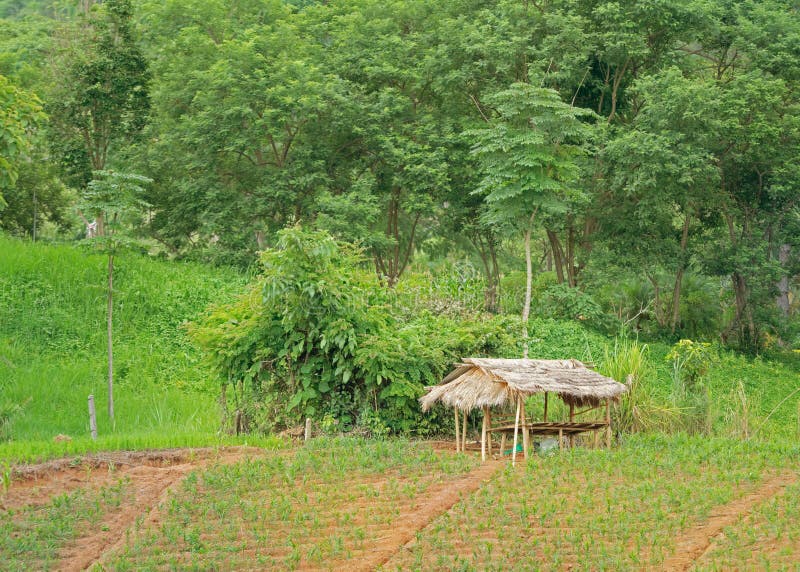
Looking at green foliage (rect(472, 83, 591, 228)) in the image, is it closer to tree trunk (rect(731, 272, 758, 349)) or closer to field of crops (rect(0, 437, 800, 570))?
field of crops (rect(0, 437, 800, 570))

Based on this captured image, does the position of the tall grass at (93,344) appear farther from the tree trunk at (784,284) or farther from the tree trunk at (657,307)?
the tree trunk at (784,284)

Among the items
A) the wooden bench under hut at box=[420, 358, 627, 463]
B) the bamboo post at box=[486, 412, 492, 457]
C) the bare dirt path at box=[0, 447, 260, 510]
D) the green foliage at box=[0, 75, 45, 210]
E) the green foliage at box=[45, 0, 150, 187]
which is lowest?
the bare dirt path at box=[0, 447, 260, 510]

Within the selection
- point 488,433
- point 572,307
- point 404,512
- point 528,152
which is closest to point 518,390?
point 488,433

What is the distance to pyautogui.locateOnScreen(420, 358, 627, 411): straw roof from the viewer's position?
12.3 meters

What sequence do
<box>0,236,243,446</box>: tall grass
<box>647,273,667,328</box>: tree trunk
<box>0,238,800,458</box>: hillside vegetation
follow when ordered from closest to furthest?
<box>0,238,800,458</box>: hillside vegetation → <box>0,236,243,446</box>: tall grass → <box>647,273,667,328</box>: tree trunk

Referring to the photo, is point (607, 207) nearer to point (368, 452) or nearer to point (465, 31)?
point (465, 31)

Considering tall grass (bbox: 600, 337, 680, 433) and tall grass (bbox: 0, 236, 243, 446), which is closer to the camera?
tall grass (bbox: 600, 337, 680, 433)

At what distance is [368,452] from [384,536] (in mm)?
2799

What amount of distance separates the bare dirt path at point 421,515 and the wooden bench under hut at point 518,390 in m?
0.68

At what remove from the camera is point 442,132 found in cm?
2461

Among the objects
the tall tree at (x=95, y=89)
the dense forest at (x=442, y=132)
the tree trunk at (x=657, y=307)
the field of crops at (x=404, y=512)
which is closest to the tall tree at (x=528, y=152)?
the dense forest at (x=442, y=132)

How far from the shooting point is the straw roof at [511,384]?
12328 mm

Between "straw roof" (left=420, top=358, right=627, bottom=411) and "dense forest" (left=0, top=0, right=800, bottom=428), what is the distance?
735cm

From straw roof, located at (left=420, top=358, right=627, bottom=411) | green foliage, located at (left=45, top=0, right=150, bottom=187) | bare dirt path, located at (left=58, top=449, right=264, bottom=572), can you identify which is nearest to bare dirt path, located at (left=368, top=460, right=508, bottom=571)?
straw roof, located at (left=420, top=358, right=627, bottom=411)
